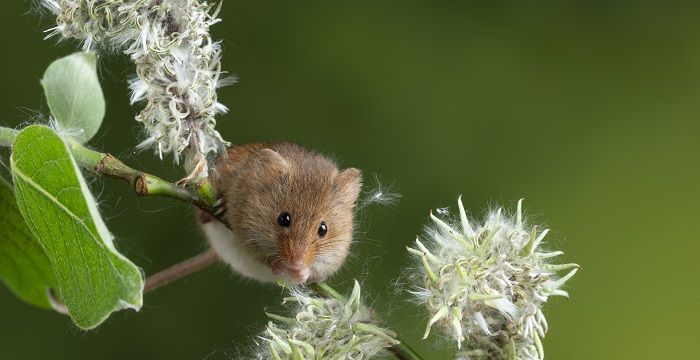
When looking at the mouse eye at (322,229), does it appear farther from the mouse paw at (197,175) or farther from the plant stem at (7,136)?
the plant stem at (7,136)

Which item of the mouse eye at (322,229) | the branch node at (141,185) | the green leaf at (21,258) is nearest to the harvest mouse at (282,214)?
the mouse eye at (322,229)

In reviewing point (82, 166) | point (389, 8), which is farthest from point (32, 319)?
point (82, 166)

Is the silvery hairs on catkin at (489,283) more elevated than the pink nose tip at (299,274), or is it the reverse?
the silvery hairs on catkin at (489,283)

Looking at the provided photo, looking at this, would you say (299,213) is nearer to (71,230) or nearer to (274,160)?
(274,160)

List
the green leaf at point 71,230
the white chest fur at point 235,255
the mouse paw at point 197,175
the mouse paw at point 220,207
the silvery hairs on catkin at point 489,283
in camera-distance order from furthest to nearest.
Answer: the white chest fur at point 235,255, the mouse paw at point 220,207, the mouse paw at point 197,175, the silvery hairs on catkin at point 489,283, the green leaf at point 71,230

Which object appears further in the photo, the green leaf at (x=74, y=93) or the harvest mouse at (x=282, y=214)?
the harvest mouse at (x=282, y=214)

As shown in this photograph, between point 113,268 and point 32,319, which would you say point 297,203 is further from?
point 32,319
